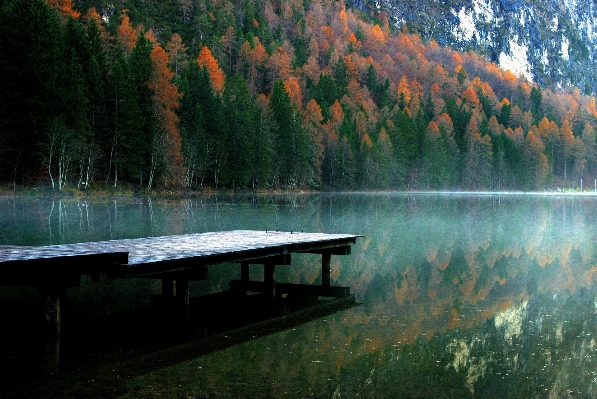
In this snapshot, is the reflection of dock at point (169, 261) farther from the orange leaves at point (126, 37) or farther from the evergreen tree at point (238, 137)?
the orange leaves at point (126, 37)

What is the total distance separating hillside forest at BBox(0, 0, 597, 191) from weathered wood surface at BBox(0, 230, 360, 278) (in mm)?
40560

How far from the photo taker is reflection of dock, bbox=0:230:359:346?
1181 cm

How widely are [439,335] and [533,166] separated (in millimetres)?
140622

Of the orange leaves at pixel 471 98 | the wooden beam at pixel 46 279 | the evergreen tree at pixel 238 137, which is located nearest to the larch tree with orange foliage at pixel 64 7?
the evergreen tree at pixel 238 137

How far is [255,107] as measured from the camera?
9506cm

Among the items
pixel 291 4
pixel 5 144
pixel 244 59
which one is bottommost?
pixel 5 144

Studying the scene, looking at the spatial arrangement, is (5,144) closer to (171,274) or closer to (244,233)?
(244,233)

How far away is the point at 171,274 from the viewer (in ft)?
47.9

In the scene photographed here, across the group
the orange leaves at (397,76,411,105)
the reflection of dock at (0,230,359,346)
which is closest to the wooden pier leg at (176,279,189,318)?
the reflection of dock at (0,230,359,346)

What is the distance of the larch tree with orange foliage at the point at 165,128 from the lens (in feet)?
230

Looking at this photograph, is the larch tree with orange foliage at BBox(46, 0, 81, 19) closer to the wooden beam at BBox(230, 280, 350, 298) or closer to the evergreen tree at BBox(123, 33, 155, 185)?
the evergreen tree at BBox(123, 33, 155, 185)

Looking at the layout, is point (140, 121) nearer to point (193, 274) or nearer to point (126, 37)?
point (126, 37)

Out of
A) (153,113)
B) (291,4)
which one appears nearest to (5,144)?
(153,113)

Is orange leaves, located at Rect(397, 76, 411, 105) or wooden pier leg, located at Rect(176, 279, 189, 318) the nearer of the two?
wooden pier leg, located at Rect(176, 279, 189, 318)
